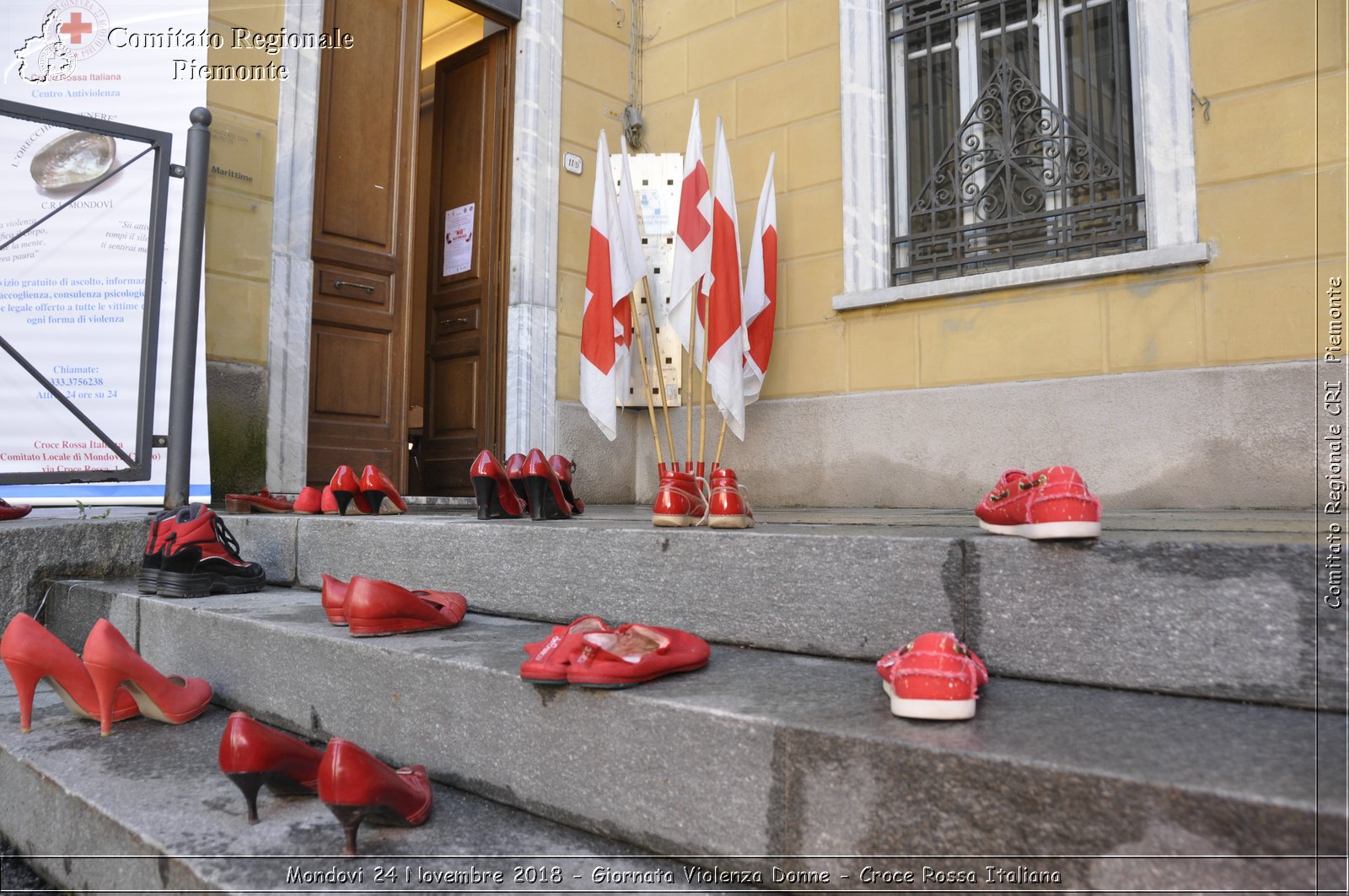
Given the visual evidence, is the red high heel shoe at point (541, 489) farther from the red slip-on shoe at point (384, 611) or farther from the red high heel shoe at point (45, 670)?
the red high heel shoe at point (45, 670)

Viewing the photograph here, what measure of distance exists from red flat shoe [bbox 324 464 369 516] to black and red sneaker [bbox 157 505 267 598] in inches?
17.7

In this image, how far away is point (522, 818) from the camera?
4.72 ft

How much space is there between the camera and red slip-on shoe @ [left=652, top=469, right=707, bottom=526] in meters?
2.11

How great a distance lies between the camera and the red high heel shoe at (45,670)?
1.85 meters

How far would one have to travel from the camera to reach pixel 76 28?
3.59 metres

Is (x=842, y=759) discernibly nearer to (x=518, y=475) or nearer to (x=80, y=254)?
(x=518, y=475)

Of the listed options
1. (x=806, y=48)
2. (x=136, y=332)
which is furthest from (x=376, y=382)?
(x=806, y=48)

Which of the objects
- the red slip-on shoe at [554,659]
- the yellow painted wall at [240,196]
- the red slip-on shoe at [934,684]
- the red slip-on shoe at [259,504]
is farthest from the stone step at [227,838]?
the yellow painted wall at [240,196]

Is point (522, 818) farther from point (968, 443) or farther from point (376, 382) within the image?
point (376, 382)

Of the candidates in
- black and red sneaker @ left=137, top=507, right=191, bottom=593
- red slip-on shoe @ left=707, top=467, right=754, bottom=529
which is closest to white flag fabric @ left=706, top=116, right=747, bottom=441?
red slip-on shoe @ left=707, top=467, right=754, bottom=529

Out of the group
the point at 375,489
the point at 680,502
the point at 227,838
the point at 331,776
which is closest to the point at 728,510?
the point at 680,502

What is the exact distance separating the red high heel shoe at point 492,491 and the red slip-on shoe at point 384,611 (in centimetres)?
56

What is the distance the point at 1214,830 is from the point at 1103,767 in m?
0.12

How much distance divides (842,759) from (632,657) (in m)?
0.42
